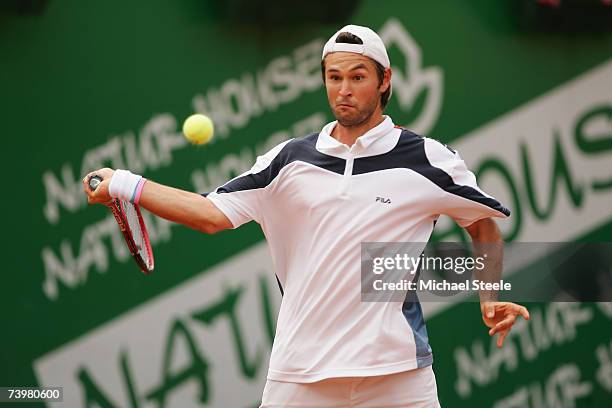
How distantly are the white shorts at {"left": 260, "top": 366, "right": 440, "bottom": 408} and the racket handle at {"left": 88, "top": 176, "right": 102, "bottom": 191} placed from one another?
94 cm

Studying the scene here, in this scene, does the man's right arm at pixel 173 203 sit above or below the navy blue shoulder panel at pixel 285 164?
Result: below

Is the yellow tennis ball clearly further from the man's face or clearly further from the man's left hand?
the man's left hand

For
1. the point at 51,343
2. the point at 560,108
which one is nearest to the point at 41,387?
the point at 51,343

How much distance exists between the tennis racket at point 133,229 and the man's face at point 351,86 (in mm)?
801

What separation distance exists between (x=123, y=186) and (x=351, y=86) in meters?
0.89

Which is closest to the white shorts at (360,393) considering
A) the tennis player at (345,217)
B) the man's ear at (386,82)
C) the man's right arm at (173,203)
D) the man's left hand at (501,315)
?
the tennis player at (345,217)

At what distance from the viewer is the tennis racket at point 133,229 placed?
3756 millimetres

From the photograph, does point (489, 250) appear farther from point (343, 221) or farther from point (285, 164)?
point (285, 164)

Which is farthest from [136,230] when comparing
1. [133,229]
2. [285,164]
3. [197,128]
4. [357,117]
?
[357,117]

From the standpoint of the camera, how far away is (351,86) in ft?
12.2

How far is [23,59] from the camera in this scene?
6.22m

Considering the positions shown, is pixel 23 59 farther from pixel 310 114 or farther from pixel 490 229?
pixel 490 229

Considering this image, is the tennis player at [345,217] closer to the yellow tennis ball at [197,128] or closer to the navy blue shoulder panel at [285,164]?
the navy blue shoulder panel at [285,164]

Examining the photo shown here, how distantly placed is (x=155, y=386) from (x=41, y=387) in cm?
67
